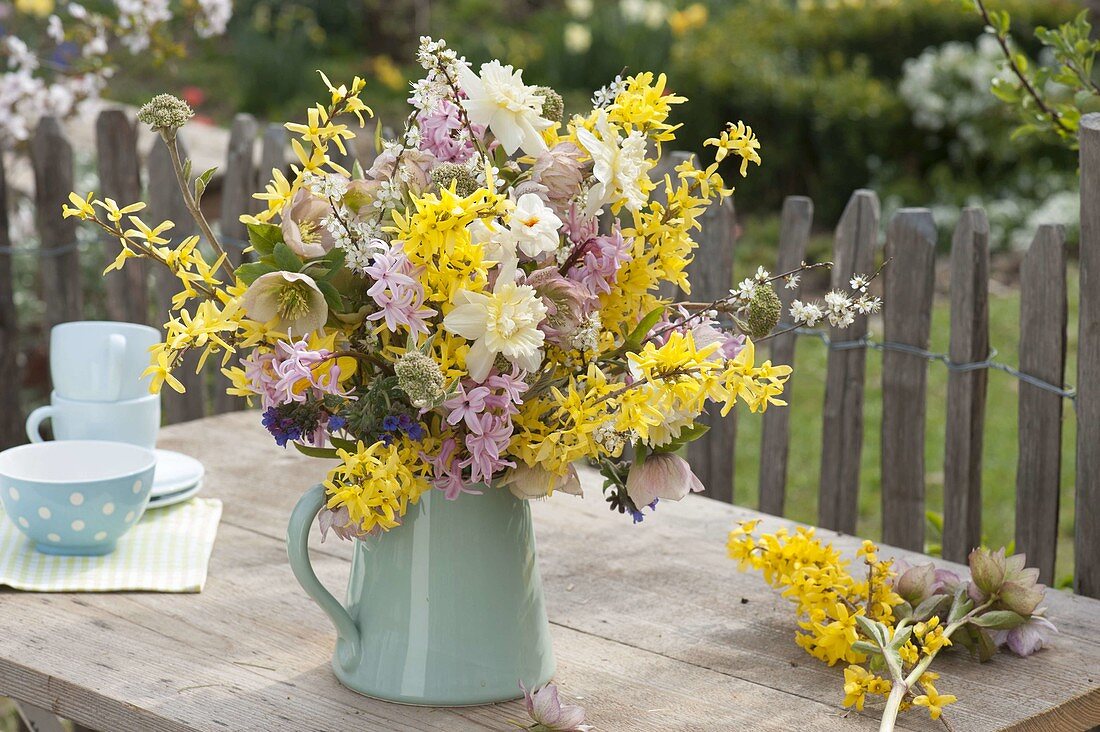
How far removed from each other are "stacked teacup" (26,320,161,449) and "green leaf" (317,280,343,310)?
74 centimetres

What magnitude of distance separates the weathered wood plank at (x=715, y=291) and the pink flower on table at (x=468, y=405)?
1.49 meters

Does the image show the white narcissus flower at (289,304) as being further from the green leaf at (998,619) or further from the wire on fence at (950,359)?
the wire on fence at (950,359)

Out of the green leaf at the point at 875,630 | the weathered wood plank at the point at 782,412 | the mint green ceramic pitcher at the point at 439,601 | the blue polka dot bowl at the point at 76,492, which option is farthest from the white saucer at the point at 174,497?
the weathered wood plank at the point at 782,412

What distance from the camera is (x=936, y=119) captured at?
5.99 m

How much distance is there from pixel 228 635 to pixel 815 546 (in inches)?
26.4

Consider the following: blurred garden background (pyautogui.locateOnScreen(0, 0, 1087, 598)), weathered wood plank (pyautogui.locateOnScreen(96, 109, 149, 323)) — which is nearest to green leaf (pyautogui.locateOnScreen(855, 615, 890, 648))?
weathered wood plank (pyautogui.locateOnScreen(96, 109, 149, 323))

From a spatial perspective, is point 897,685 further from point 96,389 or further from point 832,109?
point 832,109

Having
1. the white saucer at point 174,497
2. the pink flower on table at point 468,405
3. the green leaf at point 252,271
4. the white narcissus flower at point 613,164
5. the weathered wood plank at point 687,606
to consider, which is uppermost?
the white narcissus flower at point 613,164

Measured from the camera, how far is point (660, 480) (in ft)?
4.03

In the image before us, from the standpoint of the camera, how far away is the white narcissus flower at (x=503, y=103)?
1152 millimetres

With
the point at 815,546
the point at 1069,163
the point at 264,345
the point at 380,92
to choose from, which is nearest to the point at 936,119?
the point at 1069,163

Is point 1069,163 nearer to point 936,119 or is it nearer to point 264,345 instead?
point 936,119

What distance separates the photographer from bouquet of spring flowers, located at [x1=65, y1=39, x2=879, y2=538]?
1.12m

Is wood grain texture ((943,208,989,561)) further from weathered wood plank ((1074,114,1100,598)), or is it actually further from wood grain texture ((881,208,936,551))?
weathered wood plank ((1074,114,1100,598))
